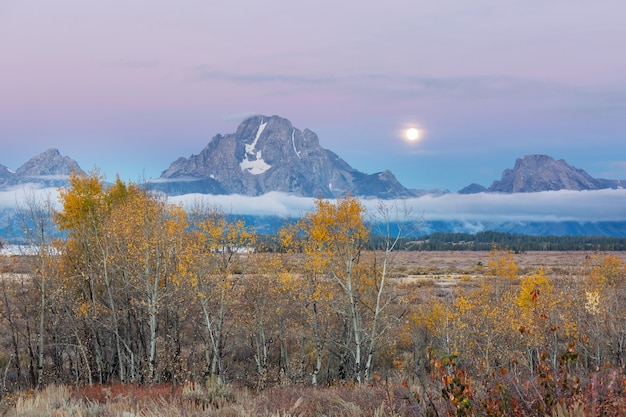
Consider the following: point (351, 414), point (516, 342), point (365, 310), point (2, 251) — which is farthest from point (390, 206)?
point (2, 251)

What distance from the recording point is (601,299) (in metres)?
30.2

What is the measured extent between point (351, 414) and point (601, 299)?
2802 cm

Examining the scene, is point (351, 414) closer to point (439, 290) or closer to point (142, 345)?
point (142, 345)

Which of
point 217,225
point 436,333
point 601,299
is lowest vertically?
point 436,333

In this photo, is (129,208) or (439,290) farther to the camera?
(439,290)

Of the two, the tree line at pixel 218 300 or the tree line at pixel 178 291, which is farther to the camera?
the tree line at pixel 178 291

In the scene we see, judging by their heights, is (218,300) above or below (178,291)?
below

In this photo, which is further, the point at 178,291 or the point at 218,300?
the point at 218,300

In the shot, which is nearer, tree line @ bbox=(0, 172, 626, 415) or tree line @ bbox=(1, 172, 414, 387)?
tree line @ bbox=(0, 172, 626, 415)

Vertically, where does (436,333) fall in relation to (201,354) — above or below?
above

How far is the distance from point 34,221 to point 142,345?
1047cm

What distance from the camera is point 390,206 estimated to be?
2833cm

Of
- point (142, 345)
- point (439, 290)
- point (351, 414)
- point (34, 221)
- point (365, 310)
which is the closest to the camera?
point (351, 414)

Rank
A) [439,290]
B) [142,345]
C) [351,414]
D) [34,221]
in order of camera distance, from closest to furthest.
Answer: [351,414] → [34,221] → [142,345] → [439,290]
